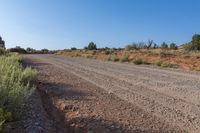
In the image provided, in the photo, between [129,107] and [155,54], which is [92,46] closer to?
[155,54]

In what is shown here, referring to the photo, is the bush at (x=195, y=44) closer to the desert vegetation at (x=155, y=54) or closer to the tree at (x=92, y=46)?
the desert vegetation at (x=155, y=54)

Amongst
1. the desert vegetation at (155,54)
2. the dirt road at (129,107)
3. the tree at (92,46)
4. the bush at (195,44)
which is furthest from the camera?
the tree at (92,46)

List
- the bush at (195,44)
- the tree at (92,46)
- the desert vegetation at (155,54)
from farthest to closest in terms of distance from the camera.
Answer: the tree at (92,46), the bush at (195,44), the desert vegetation at (155,54)

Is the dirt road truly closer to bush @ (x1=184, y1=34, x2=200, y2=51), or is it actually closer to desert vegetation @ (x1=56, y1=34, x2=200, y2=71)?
desert vegetation @ (x1=56, y1=34, x2=200, y2=71)

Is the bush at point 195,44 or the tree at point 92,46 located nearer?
the bush at point 195,44

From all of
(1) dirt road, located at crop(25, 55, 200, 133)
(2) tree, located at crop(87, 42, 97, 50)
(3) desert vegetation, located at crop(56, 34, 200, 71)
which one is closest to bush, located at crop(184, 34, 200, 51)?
(3) desert vegetation, located at crop(56, 34, 200, 71)

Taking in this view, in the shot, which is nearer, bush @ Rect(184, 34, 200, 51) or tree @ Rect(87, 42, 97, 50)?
bush @ Rect(184, 34, 200, 51)

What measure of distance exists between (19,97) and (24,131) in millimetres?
1185

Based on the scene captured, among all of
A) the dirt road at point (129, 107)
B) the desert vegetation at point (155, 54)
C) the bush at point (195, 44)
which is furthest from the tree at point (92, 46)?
the dirt road at point (129, 107)

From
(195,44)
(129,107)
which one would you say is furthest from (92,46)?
(129,107)

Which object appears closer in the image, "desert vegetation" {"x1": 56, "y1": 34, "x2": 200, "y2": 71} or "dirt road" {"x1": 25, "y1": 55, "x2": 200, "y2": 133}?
"dirt road" {"x1": 25, "y1": 55, "x2": 200, "y2": 133}

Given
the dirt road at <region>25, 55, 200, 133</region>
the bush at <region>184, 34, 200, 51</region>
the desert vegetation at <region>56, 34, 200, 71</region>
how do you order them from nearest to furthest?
the dirt road at <region>25, 55, 200, 133</region> < the desert vegetation at <region>56, 34, 200, 71</region> < the bush at <region>184, 34, 200, 51</region>

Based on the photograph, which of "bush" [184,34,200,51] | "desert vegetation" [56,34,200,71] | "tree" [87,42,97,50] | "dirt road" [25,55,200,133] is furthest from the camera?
"tree" [87,42,97,50]

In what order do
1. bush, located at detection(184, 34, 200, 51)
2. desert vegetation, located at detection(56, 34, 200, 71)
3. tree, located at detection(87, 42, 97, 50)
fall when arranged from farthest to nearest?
tree, located at detection(87, 42, 97, 50) < bush, located at detection(184, 34, 200, 51) < desert vegetation, located at detection(56, 34, 200, 71)
